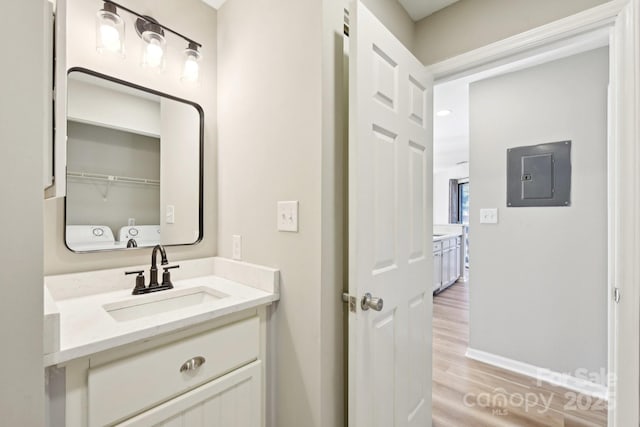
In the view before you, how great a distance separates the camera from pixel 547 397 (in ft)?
6.29

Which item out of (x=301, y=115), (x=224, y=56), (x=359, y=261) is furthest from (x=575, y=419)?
(x=224, y=56)

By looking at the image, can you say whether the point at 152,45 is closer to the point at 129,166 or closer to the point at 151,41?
the point at 151,41

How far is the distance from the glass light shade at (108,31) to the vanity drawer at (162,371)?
4.27 feet

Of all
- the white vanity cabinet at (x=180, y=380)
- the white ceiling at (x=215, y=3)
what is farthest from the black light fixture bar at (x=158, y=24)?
the white vanity cabinet at (x=180, y=380)

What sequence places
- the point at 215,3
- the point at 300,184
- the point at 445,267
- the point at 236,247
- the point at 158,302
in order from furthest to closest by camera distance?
1. the point at 445,267
2. the point at 215,3
3. the point at 236,247
4. the point at 158,302
5. the point at 300,184

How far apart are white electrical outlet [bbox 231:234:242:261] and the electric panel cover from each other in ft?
6.87

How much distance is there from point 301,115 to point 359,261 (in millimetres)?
623

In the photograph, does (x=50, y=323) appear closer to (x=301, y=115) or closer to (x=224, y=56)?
(x=301, y=115)

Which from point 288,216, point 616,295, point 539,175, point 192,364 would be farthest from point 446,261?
point 192,364

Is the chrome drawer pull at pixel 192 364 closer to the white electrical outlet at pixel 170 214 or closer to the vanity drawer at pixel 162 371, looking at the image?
the vanity drawer at pixel 162 371

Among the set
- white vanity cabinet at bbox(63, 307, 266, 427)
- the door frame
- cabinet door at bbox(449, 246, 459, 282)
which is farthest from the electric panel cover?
cabinet door at bbox(449, 246, 459, 282)

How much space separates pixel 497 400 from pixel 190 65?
2.81 metres

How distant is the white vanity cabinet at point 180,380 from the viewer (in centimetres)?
78

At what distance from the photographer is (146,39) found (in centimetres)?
136
